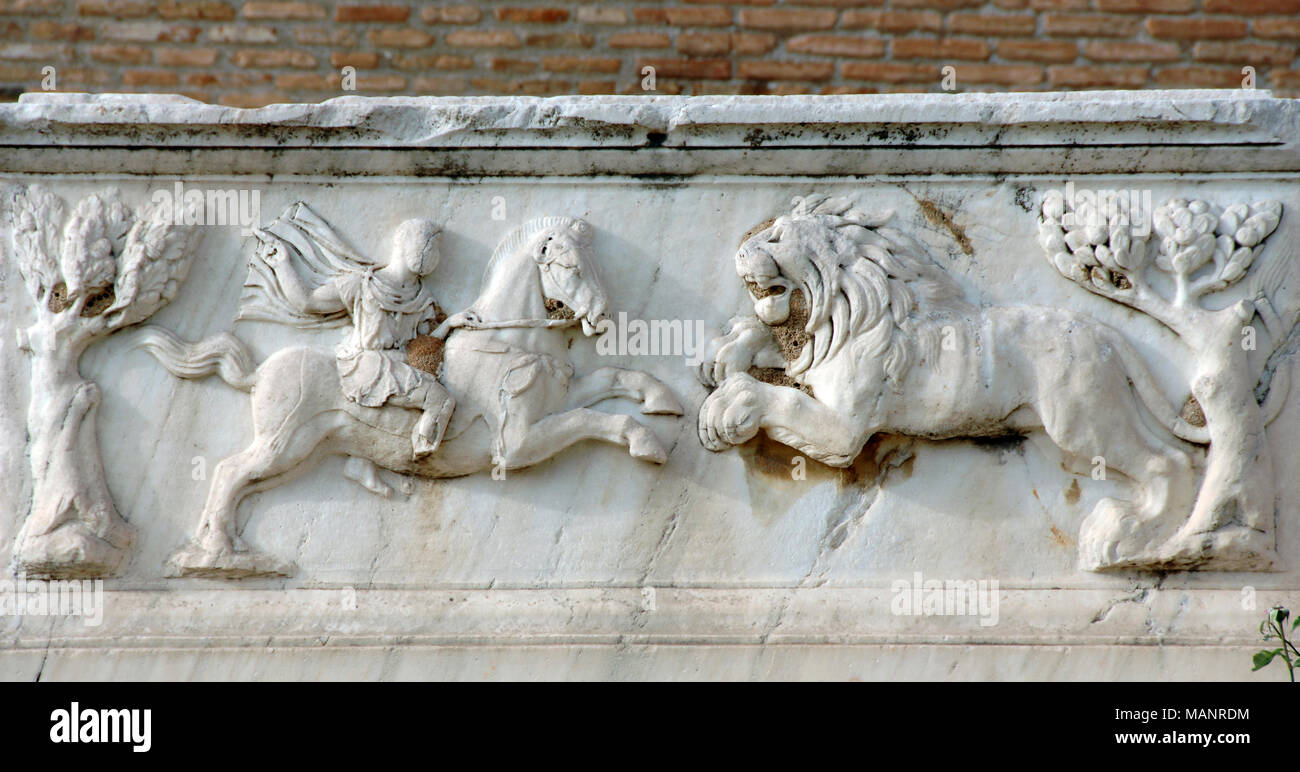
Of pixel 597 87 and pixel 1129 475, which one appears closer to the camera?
pixel 1129 475

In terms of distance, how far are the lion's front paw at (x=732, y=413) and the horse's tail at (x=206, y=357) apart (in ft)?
3.99

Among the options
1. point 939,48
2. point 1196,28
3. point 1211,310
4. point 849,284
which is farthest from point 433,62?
point 1211,310

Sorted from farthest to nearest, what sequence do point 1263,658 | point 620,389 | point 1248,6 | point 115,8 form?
point 115,8 → point 1248,6 → point 620,389 → point 1263,658

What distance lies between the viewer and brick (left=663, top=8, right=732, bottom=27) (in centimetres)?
516

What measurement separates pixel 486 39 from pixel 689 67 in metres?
0.84

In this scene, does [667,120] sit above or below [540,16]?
below

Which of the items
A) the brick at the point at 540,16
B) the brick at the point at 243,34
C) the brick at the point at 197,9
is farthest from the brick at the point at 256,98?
the brick at the point at 540,16

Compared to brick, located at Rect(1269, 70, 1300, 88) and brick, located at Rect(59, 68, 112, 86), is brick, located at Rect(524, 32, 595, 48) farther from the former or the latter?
brick, located at Rect(1269, 70, 1300, 88)

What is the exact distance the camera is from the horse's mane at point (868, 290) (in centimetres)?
328

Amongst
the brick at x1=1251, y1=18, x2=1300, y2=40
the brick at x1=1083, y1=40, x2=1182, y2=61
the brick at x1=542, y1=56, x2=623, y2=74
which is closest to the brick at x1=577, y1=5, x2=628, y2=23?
the brick at x1=542, y1=56, x2=623, y2=74

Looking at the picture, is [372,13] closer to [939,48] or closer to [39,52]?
[39,52]

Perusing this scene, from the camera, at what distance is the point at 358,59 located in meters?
5.21

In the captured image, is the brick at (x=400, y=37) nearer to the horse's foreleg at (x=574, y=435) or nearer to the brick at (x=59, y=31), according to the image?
the brick at (x=59, y=31)

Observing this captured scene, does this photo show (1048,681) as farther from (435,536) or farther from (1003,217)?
(435,536)
